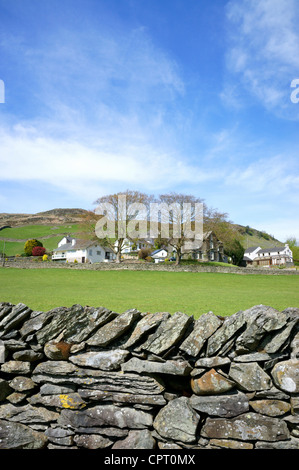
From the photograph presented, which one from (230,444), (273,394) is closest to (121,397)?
(230,444)

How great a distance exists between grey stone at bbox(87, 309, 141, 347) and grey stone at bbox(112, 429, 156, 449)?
142 cm

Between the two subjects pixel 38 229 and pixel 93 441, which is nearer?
pixel 93 441

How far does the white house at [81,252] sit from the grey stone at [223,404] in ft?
204

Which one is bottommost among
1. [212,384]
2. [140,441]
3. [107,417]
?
[140,441]

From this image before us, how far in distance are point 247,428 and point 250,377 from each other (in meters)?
0.70

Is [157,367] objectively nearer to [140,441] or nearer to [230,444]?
[140,441]

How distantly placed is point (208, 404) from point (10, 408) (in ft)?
11.3

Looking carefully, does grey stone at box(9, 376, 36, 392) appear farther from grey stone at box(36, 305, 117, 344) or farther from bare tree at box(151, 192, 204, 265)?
bare tree at box(151, 192, 204, 265)

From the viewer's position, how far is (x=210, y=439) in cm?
424

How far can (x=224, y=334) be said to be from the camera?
441cm

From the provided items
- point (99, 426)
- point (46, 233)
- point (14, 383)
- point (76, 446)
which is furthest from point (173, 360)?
point (46, 233)

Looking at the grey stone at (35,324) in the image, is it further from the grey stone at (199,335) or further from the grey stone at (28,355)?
the grey stone at (199,335)

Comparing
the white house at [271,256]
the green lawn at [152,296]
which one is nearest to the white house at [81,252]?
the green lawn at [152,296]

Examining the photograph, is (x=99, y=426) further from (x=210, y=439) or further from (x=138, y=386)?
(x=210, y=439)
